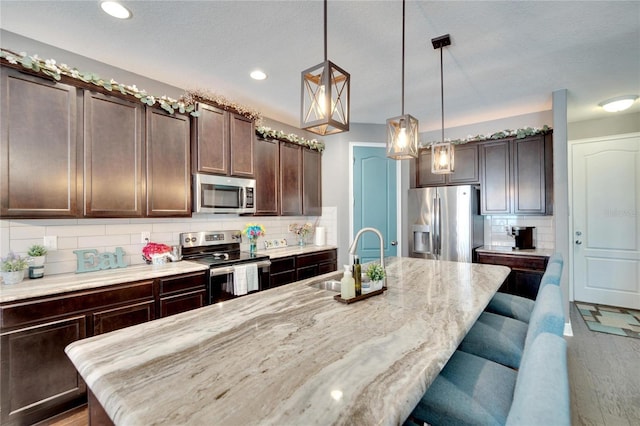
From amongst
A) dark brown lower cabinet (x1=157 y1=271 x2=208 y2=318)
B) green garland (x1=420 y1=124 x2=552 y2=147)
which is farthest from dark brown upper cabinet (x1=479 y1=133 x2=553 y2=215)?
dark brown lower cabinet (x1=157 y1=271 x2=208 y2=318)

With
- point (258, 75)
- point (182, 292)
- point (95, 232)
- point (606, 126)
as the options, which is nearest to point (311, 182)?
point (258, 75)

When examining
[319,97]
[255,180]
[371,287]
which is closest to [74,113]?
[255,180]

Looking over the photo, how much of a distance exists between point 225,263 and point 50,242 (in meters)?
1.34

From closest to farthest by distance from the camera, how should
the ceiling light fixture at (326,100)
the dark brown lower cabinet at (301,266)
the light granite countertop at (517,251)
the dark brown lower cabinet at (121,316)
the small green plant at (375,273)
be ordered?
the ceiling light fixture at (326,100), the small green plant at (375,273), the dark brown lower cabinet at (121,316), the dark brown lower cabinet at (301,266), the light granite countertop at (517,251)

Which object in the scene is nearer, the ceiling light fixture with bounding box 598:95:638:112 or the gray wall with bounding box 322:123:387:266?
the ceiling light fixture with bounding box 598:95:638:112

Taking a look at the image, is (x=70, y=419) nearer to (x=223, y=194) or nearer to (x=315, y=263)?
(x=223, y=194)

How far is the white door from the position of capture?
4.07 metres

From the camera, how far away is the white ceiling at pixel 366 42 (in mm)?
1991

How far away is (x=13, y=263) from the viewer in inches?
81.4

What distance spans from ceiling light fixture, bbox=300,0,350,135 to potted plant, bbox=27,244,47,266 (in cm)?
219

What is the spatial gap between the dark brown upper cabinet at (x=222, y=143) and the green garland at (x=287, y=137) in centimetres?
25

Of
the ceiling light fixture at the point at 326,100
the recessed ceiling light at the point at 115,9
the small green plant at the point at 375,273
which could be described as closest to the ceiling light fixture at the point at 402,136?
the ceiling light fixture at the point at 326,100

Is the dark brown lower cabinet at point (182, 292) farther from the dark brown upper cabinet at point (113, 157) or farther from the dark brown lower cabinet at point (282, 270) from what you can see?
the dark brown lower cabinet at point (282, 270)

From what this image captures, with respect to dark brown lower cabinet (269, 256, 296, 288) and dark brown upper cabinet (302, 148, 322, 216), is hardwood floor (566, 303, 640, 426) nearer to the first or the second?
dark brown lower cabinet (269, 256, 296, 288)
